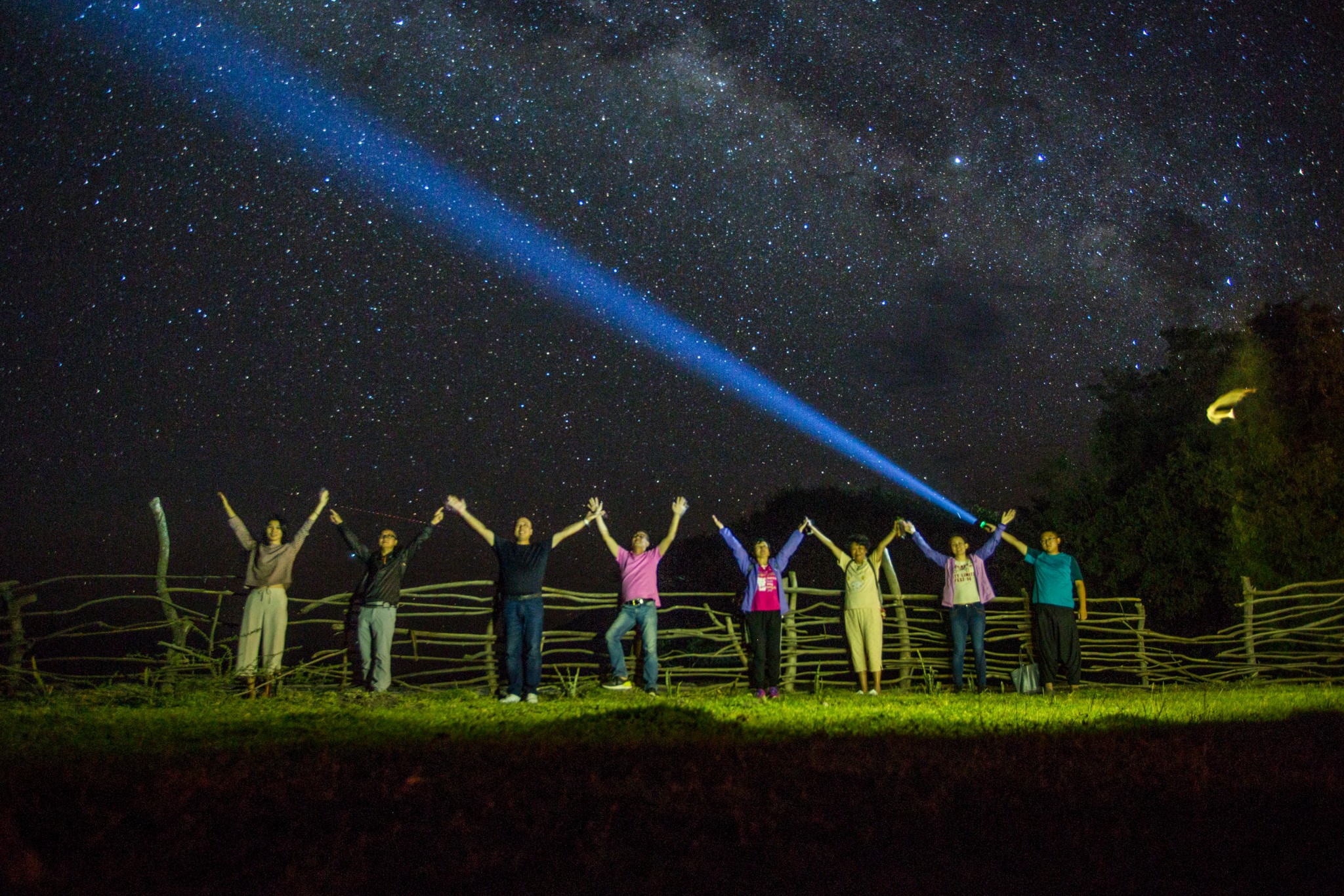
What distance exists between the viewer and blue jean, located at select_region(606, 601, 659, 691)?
884 centimetres

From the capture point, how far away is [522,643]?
8.27 metres

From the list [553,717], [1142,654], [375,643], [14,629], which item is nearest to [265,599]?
[375,643]

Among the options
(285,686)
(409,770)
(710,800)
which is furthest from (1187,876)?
(285,686)

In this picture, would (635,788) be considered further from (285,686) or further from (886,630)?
(886,630)

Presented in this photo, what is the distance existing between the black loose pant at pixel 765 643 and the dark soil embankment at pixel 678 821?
4009 mm

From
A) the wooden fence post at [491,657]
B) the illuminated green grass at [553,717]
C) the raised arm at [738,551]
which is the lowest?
the illuminated green grass at [553,717]

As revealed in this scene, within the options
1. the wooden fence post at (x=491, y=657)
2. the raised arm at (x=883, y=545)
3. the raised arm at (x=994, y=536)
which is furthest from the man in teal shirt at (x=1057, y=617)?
the wooden fence post at (x=491, y=657)

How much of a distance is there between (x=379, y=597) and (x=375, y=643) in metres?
0.42

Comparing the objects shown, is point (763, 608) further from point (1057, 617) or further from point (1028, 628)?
point (1028, 628)

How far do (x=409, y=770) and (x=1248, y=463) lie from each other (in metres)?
20.9

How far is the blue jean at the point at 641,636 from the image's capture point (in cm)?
884

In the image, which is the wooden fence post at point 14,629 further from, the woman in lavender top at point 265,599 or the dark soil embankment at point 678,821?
the dark soil embankment at point 678,821

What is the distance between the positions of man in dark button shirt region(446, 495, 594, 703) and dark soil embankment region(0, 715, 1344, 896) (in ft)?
10.4

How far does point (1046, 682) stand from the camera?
9.80 m
